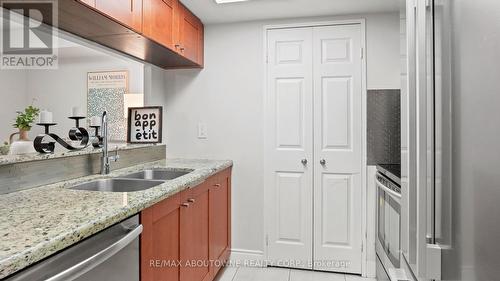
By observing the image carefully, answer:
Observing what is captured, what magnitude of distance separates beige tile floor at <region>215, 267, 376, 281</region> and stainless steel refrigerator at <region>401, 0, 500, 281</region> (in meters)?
1.87

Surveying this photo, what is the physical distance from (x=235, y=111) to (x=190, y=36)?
759mm

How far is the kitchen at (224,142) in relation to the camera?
86cm

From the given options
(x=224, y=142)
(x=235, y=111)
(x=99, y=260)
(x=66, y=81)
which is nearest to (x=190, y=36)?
(x=235, y=111)

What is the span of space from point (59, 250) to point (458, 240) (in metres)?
1.01

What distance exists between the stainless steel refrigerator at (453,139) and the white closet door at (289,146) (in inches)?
69.6

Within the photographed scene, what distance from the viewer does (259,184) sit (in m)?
2.77

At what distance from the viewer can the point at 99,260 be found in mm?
967

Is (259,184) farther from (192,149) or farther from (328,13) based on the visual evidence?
(328,13)

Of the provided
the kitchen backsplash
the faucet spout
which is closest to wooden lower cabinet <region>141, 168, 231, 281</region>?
the faucet spout

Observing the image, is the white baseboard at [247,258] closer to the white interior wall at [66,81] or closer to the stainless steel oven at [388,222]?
the stainless steel oven at [388,222]

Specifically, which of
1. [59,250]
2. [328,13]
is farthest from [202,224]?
[328,13]

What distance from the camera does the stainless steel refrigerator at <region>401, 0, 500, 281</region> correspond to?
1.80 feet

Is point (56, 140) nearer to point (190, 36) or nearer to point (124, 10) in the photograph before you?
point (124, 10)

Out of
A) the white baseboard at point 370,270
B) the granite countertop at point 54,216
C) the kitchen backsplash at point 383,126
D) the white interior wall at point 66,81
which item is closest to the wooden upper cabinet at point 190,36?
the white interior wall at point 66,81
